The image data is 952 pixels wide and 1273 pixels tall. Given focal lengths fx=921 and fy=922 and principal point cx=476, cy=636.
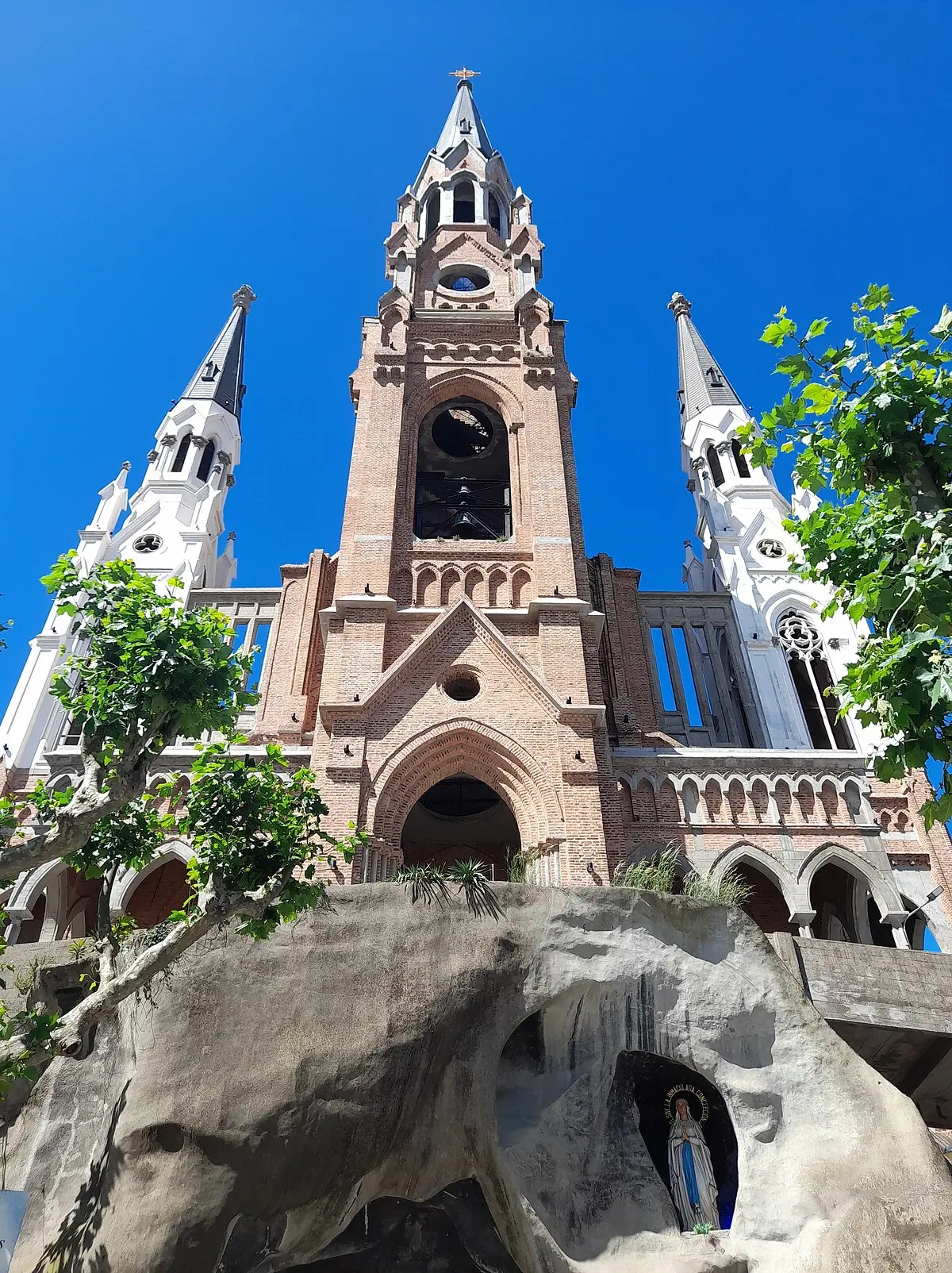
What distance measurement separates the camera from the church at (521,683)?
55.2ft

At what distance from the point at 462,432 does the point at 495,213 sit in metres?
13.4

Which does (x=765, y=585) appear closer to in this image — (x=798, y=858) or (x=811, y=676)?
(x=811, y=676)

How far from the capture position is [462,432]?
89.2 ft

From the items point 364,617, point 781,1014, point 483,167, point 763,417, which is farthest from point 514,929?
point 483,167

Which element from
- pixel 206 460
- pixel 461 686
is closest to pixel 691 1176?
pixel 461 686

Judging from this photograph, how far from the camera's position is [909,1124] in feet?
35.3

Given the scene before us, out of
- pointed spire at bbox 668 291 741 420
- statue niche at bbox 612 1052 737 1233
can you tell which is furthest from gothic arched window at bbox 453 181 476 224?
statue niche at bbox 612 1052 737 1233

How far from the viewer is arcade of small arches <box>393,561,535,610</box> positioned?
20.5 meters

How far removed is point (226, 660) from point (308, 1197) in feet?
20.0

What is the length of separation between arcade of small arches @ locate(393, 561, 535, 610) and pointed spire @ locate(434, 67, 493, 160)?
2383 centimetres

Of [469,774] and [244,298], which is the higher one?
[244,298]

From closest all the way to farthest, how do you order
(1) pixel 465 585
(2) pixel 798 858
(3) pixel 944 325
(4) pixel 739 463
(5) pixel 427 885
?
(3) pixel 944 325
(5) pixel 427 885
(2) pixel 798 858
(1) pixel 465 585
(4) pixel 739 463

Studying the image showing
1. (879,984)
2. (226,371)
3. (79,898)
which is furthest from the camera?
(226,371)

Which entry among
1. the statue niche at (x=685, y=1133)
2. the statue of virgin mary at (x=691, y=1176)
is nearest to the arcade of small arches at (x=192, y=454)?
the statue niche at (x=685, y=1133)
